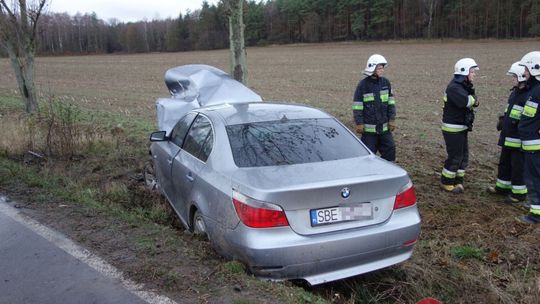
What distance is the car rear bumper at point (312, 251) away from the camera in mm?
3439

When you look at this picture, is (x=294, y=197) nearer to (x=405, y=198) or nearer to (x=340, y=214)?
(x=340, y=214)

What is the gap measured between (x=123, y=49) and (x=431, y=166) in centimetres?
11988

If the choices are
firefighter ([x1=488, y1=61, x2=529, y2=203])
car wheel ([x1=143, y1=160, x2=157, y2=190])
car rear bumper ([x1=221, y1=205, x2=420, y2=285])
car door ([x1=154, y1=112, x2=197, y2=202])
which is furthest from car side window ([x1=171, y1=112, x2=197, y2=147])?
firefighter ([x1=488, y1=61, x2=529, y2=203])

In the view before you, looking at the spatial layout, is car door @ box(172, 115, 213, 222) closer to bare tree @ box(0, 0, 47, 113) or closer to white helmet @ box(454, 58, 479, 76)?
white helmet @ box(454, 58, 479, 76)

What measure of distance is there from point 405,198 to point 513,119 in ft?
10.8

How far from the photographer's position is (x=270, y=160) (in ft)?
13.3

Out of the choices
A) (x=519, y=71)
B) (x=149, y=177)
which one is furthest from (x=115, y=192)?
(x=519, y=71)

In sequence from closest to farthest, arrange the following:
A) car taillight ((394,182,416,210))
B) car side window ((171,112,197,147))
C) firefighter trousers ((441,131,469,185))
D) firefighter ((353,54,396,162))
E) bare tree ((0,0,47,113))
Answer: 1. car taillight ((394,182,416,210))
2. car side window ((171,112,197,147))
3. firefighter trousers ((441,131,469,185))
4. firefighter ((353,54,396,162))
5. bare tree ((0,0,47,113))

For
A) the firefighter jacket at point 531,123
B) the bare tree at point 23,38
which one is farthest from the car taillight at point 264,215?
the bare tree at point 23,38

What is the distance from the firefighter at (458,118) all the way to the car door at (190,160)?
367 cm

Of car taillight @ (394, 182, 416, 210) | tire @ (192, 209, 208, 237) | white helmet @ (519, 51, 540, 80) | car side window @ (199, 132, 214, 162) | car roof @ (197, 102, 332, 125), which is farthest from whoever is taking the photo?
white helmet @ (519, 51, 540, 80)

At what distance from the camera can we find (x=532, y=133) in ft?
18.9

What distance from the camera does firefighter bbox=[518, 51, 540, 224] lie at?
5637 millimetres

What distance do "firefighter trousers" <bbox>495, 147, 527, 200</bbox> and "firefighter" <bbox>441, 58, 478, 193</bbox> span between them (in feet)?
1.68
